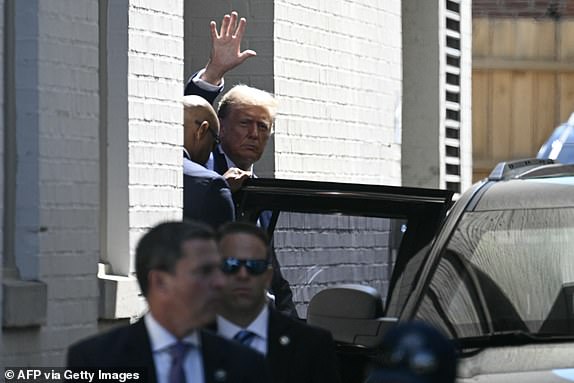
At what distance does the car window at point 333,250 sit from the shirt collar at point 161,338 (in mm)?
3477

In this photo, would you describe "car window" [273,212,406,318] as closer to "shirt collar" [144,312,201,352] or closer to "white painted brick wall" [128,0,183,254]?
"white painted brick wall" [128,0,183,254]

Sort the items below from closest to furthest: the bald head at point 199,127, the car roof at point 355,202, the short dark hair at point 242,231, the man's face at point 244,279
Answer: the man's face at point 244,279
the short dark hair at point 242,231
the car roof at point 355,202
the bald head at point 199,127

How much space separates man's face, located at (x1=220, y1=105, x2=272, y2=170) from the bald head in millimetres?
75

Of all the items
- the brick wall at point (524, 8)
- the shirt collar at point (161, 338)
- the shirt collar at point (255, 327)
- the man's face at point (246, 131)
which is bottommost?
the shirt collar at point (255, 327)

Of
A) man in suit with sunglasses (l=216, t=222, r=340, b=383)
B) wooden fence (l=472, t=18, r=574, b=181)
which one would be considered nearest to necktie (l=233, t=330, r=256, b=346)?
man in suit with sunglasses (l=216, t=222, r=340, b=383)

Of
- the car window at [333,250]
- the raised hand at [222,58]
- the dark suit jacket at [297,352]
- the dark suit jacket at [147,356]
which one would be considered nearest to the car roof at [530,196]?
the car window at [333,250]

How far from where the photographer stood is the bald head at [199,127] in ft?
28.0

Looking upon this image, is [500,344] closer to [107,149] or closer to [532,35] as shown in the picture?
[107,149]

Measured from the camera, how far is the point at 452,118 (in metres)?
15.8

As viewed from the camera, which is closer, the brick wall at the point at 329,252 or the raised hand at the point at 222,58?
the brick wall at the point at 329,252

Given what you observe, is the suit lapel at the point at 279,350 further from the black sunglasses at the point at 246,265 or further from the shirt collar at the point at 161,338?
the shirt collar at the point at 161,338

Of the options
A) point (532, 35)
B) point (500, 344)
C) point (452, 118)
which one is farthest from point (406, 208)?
point (532, 35)

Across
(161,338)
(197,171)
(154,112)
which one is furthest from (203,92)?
(161,338)

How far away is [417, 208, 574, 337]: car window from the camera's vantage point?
617 centimetres
